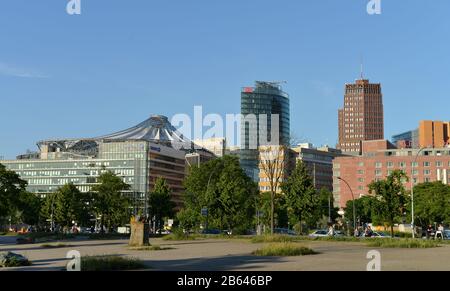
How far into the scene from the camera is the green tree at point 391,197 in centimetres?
5372

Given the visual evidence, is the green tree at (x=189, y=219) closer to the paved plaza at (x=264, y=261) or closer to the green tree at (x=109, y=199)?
the green tree at (x=109, y=199)

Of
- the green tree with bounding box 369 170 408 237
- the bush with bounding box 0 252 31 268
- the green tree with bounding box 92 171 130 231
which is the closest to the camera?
the bush with bounding box 0 252 31 268

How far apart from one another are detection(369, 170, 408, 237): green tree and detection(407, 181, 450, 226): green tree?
2849 cm

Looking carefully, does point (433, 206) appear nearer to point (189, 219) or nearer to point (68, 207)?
point (189, 219)

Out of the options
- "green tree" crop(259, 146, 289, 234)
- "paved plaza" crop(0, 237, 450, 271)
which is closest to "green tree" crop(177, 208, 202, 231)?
"green tree" crop(259, 146, 289, 234)

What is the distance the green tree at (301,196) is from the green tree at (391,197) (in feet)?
19.9

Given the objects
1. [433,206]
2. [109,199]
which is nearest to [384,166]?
[433,206]

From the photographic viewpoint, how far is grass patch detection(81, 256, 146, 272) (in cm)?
1827

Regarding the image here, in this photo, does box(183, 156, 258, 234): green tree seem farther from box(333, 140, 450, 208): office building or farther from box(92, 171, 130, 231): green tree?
box(333, 140, 450, 208): office building

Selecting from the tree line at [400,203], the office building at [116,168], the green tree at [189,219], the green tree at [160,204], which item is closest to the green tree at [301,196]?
the tree line at [400,203]

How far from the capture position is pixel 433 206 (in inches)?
3233

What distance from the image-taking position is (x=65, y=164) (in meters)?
174
